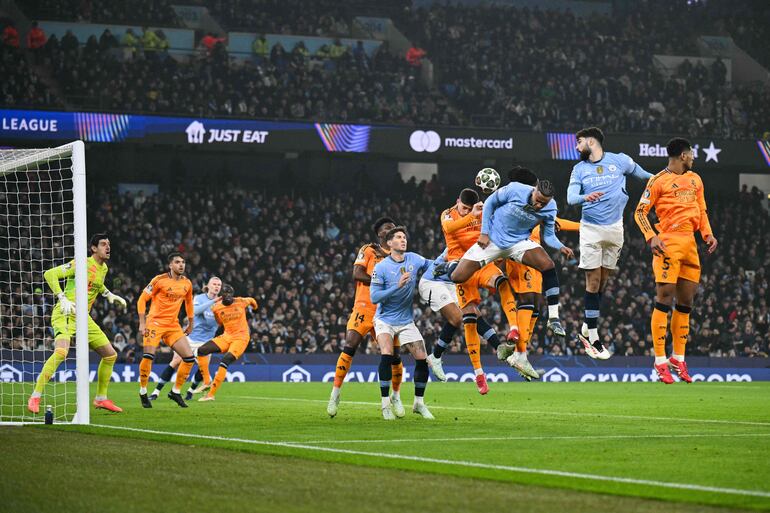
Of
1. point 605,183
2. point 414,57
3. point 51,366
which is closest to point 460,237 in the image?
point 605,183

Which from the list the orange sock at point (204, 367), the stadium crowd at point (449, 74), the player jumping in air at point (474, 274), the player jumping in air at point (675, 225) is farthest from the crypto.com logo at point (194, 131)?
the player jumping in air at point (675, 225)

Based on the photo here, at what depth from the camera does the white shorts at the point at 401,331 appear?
45.8ft

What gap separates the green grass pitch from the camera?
281 inches

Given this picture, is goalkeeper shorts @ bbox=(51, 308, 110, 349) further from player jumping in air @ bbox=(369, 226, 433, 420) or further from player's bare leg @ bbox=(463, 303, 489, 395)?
player's bare leg @ bbox=(463, 303, 489, 395)

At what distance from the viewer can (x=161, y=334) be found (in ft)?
61.0

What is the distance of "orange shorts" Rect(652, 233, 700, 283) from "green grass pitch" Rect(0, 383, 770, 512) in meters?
1.86

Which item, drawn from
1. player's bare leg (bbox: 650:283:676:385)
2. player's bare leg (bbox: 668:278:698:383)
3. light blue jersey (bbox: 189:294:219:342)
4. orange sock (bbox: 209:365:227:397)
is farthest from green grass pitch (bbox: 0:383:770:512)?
light blue jersey (bbox: 189:294:219:342)

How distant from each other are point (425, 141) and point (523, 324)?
22755 mm

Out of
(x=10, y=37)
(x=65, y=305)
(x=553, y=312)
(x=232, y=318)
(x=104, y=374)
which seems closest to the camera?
(x=65, y=305)

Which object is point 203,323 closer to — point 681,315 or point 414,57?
point 681,315

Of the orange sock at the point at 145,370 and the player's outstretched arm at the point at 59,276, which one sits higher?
the player's outstretched arm at the point at 59,276

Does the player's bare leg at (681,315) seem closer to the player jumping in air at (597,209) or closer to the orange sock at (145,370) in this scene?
the player jumping in air at (597,209)

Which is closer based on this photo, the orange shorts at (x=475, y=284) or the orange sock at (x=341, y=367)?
the orange sock at (x=341, y=367)

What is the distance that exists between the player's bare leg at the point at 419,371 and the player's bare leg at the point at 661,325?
9.61 feet
